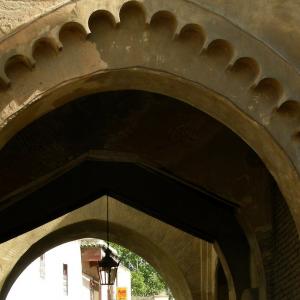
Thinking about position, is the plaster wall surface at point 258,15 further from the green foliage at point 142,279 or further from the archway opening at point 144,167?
the green foliage at point 142,279

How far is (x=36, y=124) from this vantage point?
8195 mm

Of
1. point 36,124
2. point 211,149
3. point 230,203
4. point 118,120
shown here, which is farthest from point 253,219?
point 36,124

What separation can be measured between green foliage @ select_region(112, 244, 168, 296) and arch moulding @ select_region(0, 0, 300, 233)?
3748 cm

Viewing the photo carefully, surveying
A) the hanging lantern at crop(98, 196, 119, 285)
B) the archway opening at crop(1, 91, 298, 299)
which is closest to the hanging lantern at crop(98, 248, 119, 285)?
the hanging lantern at crop(98, 196, 119, 285)

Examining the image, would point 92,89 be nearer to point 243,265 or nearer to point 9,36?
point 9,36

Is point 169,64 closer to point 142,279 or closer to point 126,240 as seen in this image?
point 126,240

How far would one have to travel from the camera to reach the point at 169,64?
5.88 metres

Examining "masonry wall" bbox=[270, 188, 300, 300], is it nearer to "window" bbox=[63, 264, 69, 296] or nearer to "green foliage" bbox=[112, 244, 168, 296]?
"window" bbox=[63, 264, 69, 296]

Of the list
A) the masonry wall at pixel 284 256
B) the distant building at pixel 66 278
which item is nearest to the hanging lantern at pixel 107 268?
the masonry wall at pixel 284 256

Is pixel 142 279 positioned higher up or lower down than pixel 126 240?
higher up

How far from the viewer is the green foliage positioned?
144 feet

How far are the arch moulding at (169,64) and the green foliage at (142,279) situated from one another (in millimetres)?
37481

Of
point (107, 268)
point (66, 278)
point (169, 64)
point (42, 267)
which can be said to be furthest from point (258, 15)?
point (66, 278)

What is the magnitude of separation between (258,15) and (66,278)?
18.7 meters
